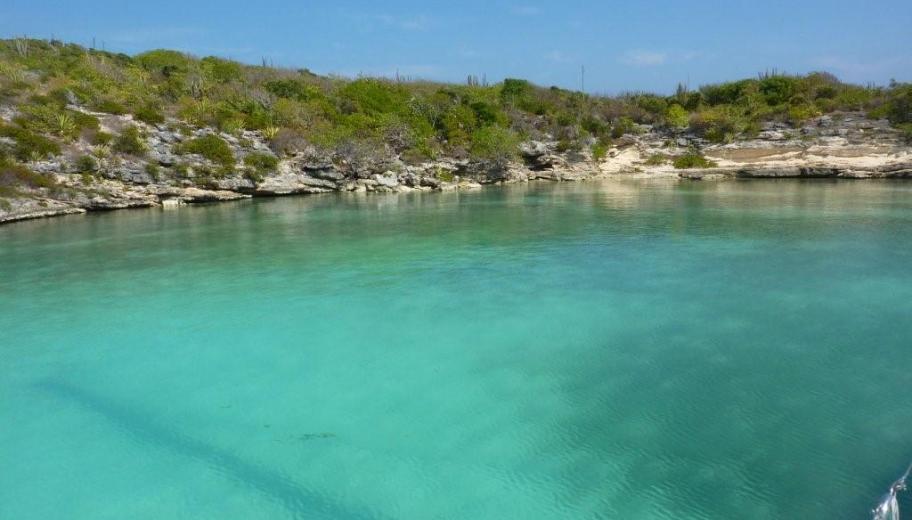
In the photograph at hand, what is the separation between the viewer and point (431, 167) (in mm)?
39625

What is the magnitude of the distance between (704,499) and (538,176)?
131ft

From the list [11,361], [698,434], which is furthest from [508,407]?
[11,361]

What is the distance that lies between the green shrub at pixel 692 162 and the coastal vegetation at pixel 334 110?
0.13m

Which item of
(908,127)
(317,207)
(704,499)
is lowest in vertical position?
(704,499)

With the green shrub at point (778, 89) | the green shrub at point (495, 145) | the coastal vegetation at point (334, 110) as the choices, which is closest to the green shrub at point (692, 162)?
the coastal vegetation at point (334, 110)

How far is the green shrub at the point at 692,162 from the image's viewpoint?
141 feet

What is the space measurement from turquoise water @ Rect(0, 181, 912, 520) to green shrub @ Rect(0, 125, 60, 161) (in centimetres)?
1421

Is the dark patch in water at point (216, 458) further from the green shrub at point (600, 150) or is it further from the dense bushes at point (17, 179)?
the green shrub at point (600, 150)

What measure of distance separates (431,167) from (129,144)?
713 inches

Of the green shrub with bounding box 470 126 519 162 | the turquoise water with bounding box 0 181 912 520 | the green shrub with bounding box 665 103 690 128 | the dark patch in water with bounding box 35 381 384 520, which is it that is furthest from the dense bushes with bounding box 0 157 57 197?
the green shrub with bounding box 665 103 690 128

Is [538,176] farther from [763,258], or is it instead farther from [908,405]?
[908,405]

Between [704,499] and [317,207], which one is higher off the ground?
[317,207]

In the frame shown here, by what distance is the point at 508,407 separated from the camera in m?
6.13

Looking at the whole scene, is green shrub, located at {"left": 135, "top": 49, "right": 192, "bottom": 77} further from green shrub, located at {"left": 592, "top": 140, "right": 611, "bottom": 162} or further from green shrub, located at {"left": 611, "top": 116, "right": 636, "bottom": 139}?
green shrub, located at {"left": 611, "top": 116, "right": 636, "bottom": 139}
